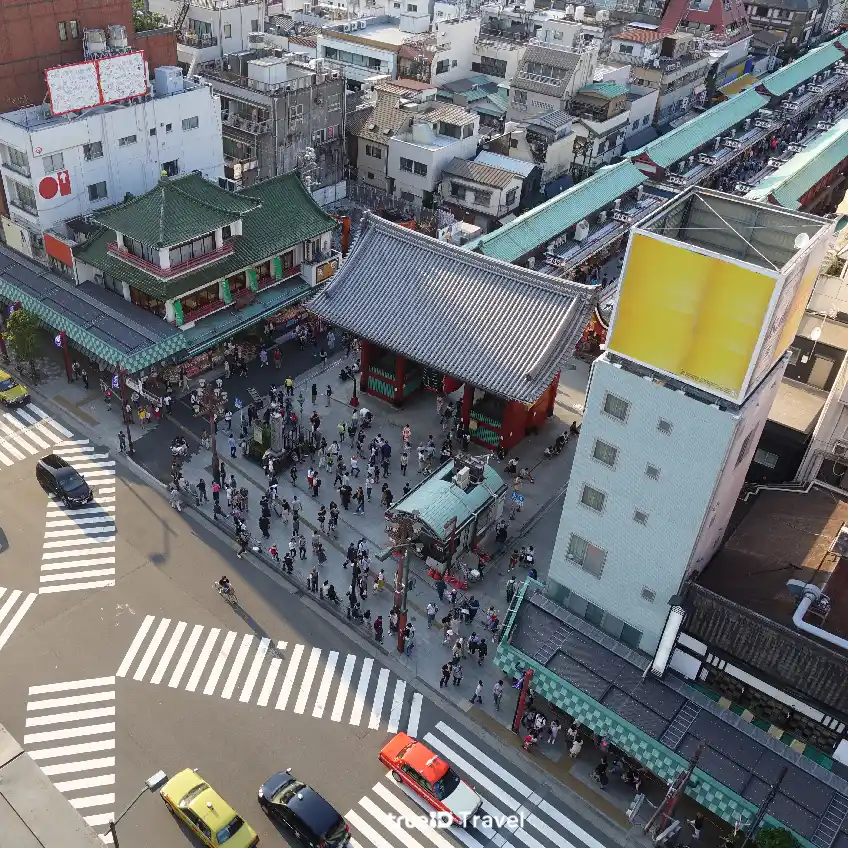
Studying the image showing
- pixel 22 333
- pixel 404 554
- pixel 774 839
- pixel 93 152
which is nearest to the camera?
pixel 774 839

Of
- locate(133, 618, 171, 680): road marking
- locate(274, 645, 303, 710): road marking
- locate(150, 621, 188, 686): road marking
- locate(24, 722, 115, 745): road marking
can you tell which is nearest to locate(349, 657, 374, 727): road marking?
locate(274, 645, 303, 710): road marking

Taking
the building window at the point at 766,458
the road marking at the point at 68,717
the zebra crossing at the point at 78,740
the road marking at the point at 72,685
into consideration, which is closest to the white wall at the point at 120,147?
the road marking at the point at 72,685

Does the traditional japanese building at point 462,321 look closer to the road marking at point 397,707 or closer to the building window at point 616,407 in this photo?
the building window at point 616,407

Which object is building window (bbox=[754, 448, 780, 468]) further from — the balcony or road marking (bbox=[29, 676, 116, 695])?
the balcony

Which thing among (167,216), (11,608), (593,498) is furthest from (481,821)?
(167,216)

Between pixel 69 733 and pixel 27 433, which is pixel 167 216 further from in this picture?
pixel 69 733

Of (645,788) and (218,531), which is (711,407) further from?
(218,531)

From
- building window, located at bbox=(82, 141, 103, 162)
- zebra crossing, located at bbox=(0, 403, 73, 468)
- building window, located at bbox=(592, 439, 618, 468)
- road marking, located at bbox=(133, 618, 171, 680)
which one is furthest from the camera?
building window, located at bbox=(82, 141, 103, 162)

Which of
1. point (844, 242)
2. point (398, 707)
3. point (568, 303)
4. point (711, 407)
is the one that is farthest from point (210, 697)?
point (844, 242)
